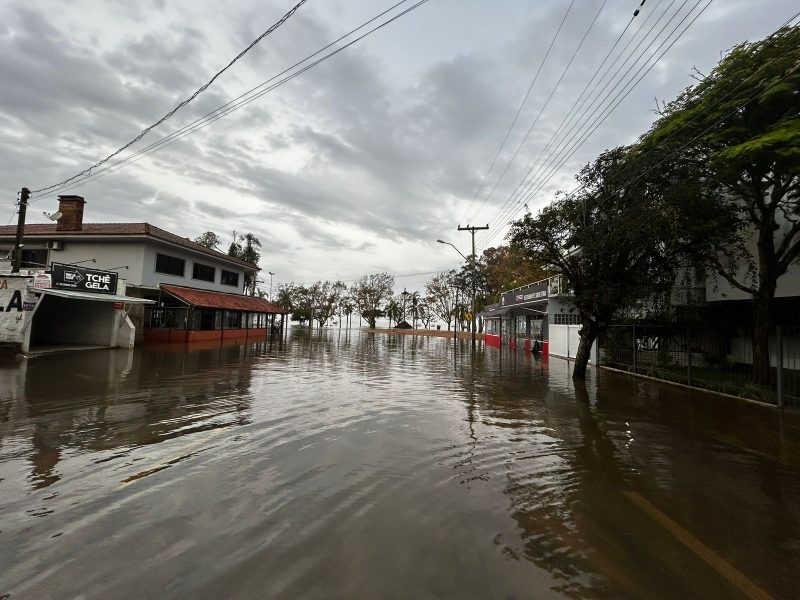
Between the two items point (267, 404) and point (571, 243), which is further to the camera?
point (571, 243)

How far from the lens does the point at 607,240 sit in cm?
1266

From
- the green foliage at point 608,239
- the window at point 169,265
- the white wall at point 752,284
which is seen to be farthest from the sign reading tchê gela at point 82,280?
the white wall at point 752,284

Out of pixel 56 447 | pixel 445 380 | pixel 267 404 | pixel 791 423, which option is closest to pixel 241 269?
pixel 445 380

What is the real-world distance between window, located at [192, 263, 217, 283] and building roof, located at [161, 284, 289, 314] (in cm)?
111

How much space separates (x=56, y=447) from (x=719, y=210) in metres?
16.4

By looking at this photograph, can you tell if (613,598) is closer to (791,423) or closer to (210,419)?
(210,419)

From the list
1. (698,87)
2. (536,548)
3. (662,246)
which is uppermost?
(698,87)

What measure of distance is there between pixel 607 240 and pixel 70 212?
31.9 meters

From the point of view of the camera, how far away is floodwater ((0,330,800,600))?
2.94 metres

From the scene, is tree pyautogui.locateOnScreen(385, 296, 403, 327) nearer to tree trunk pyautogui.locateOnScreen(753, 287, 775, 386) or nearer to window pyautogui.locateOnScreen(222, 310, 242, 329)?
window pyautogui.locateOnScreen(222, 310, 242, 329)

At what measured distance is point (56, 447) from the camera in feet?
18.6

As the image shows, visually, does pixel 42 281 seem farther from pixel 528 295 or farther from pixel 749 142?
pixel 528 295

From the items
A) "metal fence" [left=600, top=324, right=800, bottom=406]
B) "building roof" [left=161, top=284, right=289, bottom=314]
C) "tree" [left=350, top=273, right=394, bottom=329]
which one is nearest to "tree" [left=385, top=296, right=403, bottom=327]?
"tree" [left=350, top=273, right=394, bottom=329]

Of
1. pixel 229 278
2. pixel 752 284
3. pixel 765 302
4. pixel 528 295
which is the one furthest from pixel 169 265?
pixel 765 302
